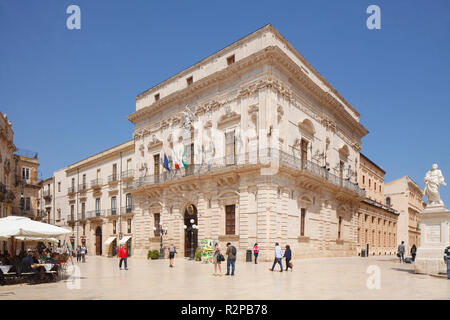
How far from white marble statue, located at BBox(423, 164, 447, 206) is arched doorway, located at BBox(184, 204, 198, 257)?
50.2 feet

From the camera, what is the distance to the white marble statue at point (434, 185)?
1529cm

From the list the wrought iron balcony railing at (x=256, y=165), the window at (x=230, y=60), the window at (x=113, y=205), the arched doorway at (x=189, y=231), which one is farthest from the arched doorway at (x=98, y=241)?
the window at (x=230, y=60)

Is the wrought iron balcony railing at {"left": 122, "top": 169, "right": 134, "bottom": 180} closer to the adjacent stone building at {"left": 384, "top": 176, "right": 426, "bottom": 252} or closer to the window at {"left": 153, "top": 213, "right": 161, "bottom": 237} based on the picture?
the window at {"left": 153, "top": 213, "right": 161, "bottom": 237}

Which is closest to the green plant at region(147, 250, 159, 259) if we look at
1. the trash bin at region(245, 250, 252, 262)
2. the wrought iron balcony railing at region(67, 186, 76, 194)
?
the trash bin at region(245, 250, 252, 262)

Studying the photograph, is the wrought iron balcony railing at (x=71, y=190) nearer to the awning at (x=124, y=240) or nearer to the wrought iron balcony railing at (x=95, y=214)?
the wrought iron balcony railing at (x=95, y=214)

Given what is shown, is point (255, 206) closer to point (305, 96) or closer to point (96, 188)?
point (305, 96)

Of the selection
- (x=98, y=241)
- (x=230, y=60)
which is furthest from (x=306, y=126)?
(x=98, y=241)

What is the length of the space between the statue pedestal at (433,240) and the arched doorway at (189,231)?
15.2 m

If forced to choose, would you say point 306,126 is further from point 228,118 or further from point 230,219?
point 230,219

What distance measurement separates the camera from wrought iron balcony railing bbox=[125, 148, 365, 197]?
21.9 meters

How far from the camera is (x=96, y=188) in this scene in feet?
135

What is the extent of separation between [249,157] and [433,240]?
11.1m

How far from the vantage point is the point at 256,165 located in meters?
21.8
